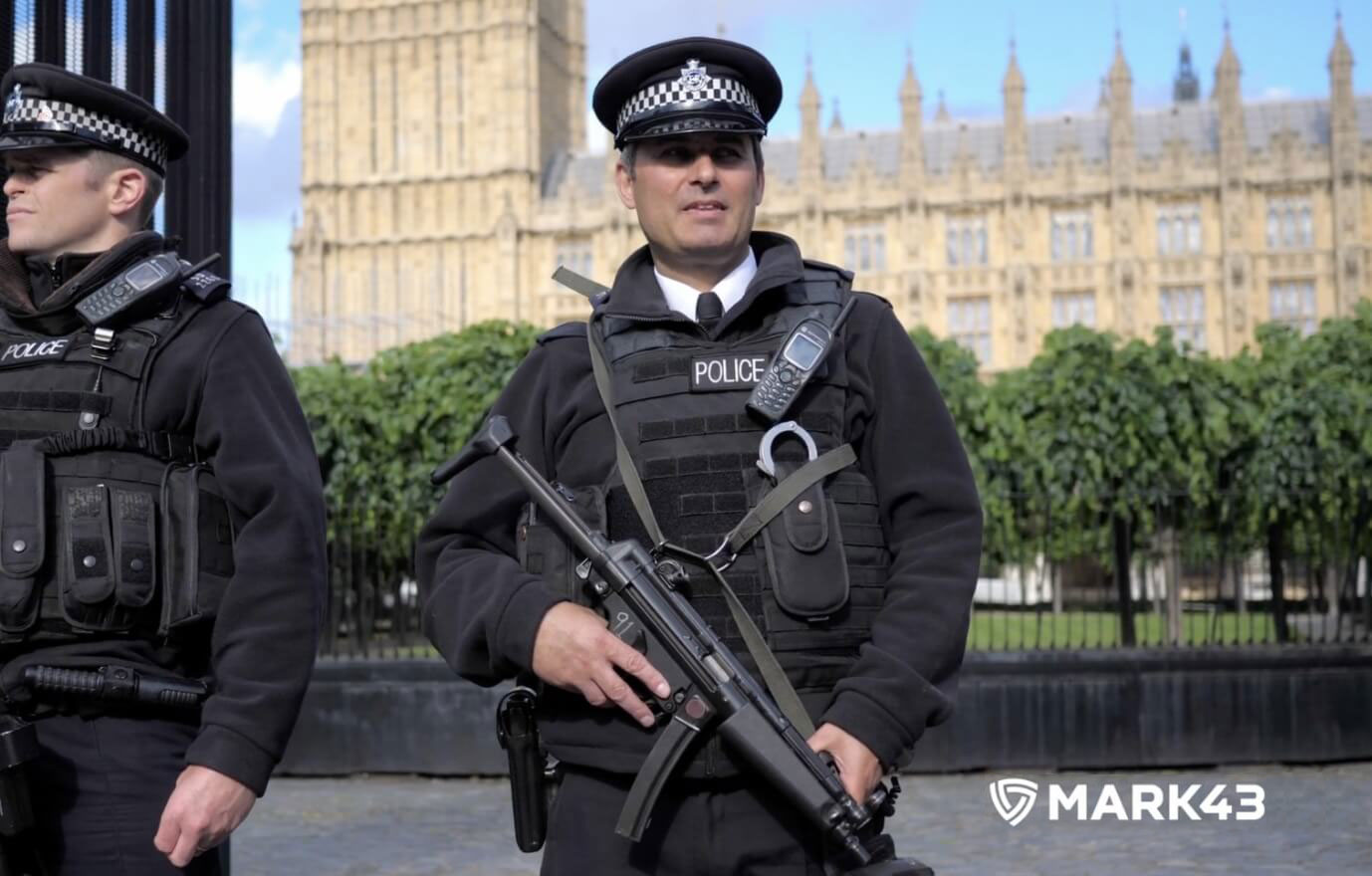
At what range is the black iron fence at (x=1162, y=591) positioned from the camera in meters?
9.80

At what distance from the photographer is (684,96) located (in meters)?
2.31

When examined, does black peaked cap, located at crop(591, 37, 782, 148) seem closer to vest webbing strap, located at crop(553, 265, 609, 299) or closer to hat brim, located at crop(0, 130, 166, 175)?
vest webbing strap, located at crop(553, 265, 609, 299)

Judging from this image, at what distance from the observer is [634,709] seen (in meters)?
2.07

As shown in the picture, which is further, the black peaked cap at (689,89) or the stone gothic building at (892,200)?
the stone gothic building at (892,200)

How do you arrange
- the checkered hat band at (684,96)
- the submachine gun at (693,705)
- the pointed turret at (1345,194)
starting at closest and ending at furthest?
the submachine gun at (693,705)
the checkered hat band at (684,96)
the pointed turret at (1345,194)

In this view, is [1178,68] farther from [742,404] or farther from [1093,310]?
[742,404]

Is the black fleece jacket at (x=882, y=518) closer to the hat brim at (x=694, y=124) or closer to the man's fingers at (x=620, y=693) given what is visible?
the man's fingers at (x=620, y=693)

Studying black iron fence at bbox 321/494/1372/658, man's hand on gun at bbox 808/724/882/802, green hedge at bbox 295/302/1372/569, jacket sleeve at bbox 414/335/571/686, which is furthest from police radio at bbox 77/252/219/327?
green hedge at bbox 295/302/1372/569

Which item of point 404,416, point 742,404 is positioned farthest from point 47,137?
point 404,416

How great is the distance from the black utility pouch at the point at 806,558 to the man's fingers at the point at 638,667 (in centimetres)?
21

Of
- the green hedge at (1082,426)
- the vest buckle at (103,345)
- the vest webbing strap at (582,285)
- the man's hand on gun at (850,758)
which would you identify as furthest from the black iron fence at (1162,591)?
the man's hand on gun at (850,758)

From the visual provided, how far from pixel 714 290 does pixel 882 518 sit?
42cm

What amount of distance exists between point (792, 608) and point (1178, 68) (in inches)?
3305

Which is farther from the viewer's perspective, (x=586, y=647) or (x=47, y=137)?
(x=47, y=137)
